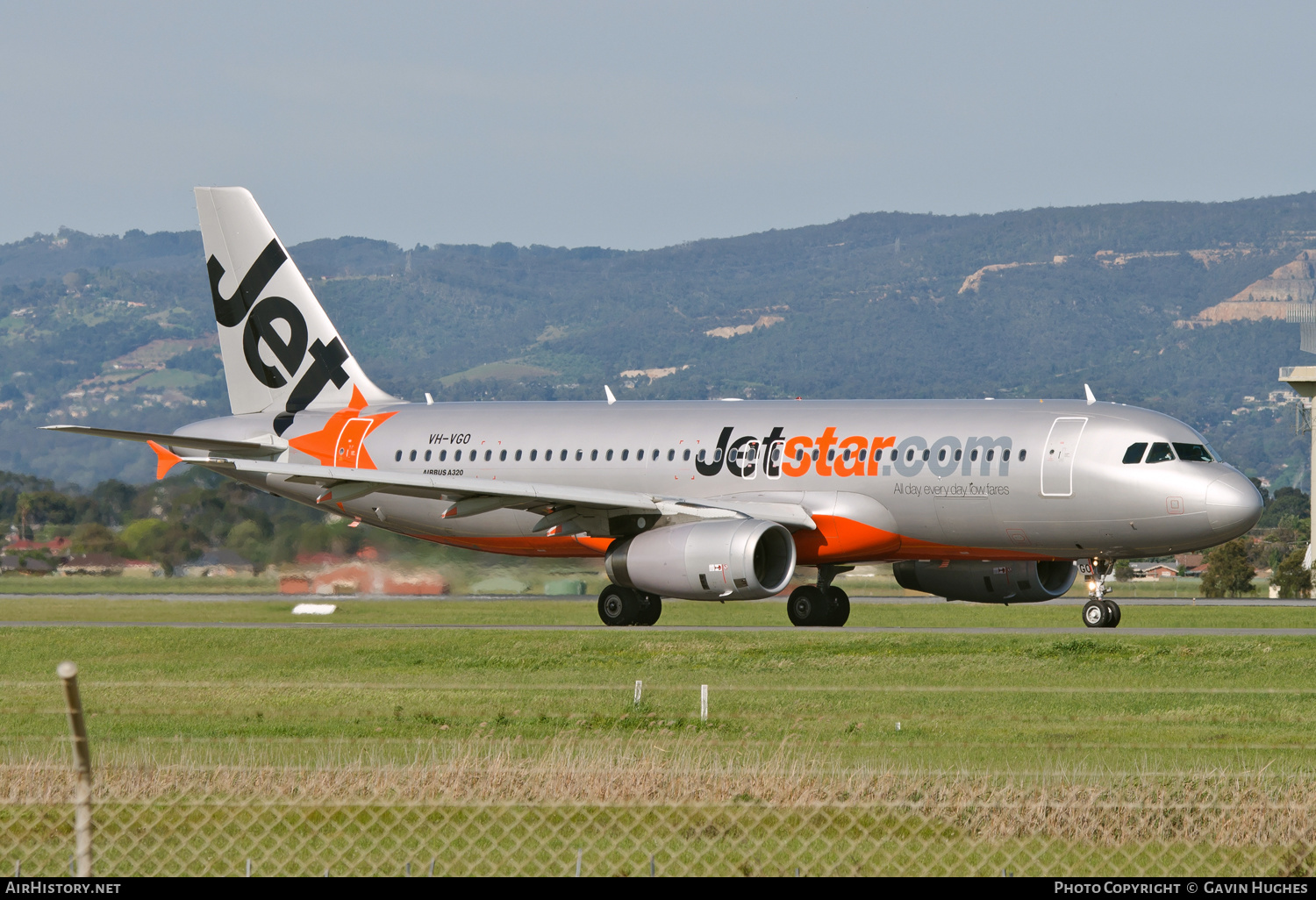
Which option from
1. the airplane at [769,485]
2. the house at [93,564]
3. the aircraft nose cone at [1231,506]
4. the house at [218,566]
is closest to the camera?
the aircraft nose cone at [1231,506]

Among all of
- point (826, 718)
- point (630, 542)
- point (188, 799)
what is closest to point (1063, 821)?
point (188, 799)

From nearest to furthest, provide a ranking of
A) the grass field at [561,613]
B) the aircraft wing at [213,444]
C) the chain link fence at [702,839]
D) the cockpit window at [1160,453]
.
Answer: the chain link fence at [702,839], the cockpit window at [1160,453], the aircraft wing at [213,444], the grass field at [561,613]

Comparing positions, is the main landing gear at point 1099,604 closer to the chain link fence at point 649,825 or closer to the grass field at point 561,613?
the grass field at point 561,613

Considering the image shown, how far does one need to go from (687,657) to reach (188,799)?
18.3 m

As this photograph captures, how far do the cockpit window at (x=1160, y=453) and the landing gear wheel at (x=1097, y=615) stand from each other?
4.19m

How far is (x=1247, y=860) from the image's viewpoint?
40.3ft

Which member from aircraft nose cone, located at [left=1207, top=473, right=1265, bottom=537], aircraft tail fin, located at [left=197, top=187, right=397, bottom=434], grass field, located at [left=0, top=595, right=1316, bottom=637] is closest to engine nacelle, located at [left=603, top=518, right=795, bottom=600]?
grass field, located at [left=0, top=595, right=1316, bottom=637]

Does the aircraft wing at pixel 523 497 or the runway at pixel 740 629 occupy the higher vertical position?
the aircraft wing at pixel 523 497

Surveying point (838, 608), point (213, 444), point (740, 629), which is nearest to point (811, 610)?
point (838, 608)

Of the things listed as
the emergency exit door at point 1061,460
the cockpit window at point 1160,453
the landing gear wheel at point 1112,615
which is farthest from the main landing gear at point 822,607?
the cockpit window at point 1160,453

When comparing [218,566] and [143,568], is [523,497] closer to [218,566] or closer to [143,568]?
[218,566]

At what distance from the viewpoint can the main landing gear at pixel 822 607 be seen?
3944 cm

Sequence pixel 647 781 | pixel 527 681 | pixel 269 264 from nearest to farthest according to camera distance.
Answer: pixel 647 781, pixel 527 681, pixel 269 264
